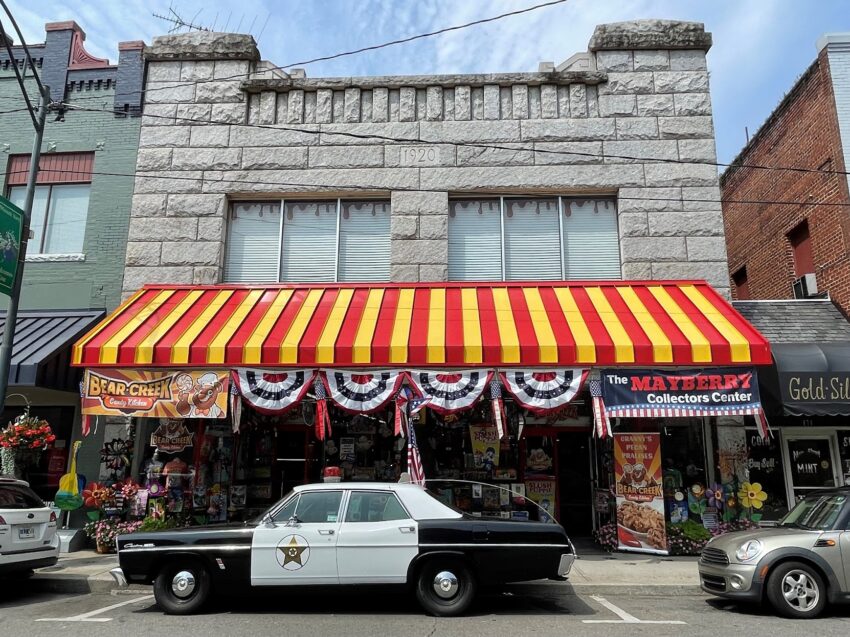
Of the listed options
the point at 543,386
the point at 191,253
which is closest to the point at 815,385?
the point at 543,386

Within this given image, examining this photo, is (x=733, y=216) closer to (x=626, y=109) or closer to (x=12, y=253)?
(x=626, y=109)

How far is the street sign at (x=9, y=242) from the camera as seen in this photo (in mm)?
9977

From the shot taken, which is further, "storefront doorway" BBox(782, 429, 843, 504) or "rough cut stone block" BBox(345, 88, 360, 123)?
"rough cut stone block" BBox(345, 88, 360, 123)

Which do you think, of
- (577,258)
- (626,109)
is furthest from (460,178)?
(626,109)

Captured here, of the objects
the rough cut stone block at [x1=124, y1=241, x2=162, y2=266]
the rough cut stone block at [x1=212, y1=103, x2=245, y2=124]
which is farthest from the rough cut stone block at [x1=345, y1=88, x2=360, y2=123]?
the rough cut stone block at [x1=124, y1=241, x2=162, y2=266]

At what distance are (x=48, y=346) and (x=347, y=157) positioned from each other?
21.5 ft

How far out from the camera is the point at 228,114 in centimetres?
1335

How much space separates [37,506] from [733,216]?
19099 mm

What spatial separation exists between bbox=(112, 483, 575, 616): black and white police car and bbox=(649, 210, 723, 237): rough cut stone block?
7218mm

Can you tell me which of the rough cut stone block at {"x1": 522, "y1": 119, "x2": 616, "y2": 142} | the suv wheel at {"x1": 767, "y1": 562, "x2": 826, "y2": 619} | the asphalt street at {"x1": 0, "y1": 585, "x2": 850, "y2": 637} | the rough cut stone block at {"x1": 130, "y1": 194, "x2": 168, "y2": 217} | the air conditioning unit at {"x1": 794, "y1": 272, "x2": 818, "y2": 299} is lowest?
the asphalt street at {"x1": 0, "y1": 585, "x2": 850, "y2": 637}

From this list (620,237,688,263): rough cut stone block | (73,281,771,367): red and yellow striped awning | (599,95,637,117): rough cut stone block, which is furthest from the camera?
(599,95,637,117): rough cut stone block

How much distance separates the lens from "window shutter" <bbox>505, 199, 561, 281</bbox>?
1270 cm

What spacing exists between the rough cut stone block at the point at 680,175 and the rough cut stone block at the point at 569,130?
43.6 inches

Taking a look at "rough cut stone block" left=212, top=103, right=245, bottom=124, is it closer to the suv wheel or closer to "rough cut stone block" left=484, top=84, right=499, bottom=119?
"rough cut stone block" left=484, top=84, right=499, bottom=119
